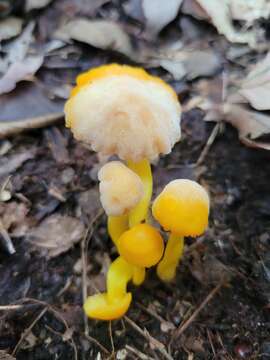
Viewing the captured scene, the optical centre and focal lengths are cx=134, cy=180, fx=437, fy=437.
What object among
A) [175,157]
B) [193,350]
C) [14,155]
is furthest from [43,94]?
[193,350]

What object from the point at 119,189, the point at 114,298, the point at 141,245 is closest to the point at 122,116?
the point at 119,189

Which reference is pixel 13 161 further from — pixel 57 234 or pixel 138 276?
pixel 138 276

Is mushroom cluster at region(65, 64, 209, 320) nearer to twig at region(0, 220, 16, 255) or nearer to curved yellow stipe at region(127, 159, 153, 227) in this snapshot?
curved yellow stipe at region(127, 159, 153, 227)

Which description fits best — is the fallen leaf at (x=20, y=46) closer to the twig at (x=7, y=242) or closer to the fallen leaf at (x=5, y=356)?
the twig at (x=7, y=242)

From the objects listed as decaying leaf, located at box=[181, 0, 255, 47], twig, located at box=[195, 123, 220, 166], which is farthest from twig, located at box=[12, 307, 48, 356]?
decaying leaf, located at box=[181, 0, 255, 47]

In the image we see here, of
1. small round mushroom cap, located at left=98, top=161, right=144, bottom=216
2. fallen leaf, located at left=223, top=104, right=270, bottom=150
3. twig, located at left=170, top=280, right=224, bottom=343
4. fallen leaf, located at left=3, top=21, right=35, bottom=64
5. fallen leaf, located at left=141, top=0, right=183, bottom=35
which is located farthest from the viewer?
fallen leaf, located at left=141, top=0, right=183, bottom=35

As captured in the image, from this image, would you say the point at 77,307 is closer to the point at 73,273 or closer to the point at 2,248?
the point at 73,273
